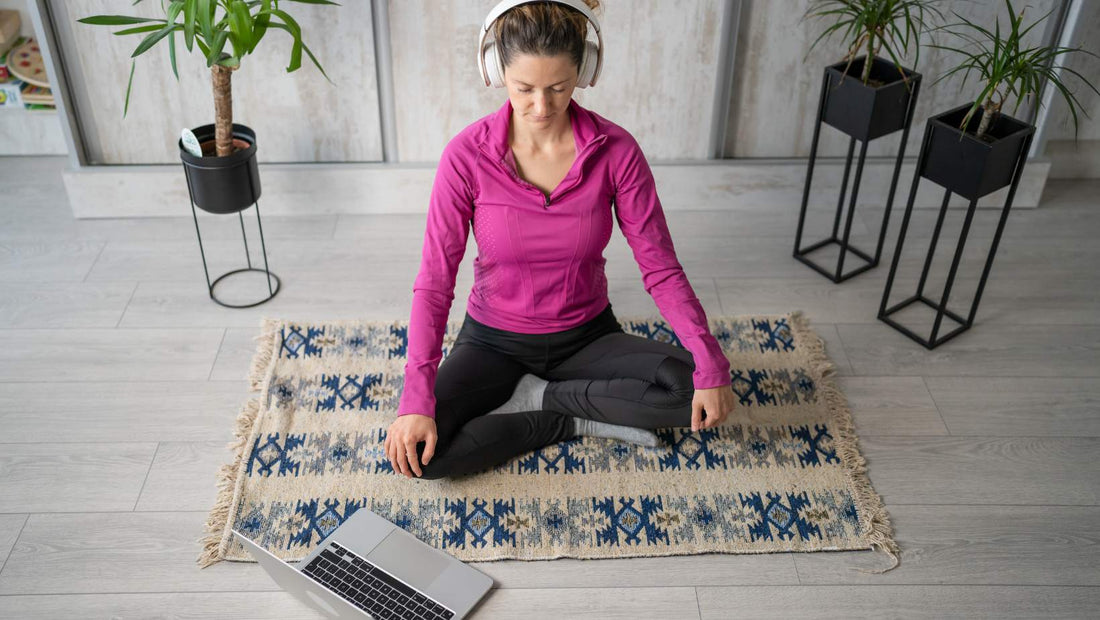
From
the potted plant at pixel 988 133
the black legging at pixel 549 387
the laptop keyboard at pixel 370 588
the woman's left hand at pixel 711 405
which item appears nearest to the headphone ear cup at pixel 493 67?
the black legging at pixel 549 387

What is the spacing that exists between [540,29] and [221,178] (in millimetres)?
1099

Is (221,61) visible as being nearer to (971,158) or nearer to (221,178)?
(221,178)

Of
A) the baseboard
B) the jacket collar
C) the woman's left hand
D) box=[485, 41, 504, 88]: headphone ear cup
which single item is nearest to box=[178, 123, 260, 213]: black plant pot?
the baseboard

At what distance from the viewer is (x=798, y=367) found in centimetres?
227

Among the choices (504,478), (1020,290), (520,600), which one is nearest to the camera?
(520,600)

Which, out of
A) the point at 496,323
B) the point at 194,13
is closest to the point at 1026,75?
the point at 496,323

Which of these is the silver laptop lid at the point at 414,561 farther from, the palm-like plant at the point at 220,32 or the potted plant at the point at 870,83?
the potted plant at the point at 870,83

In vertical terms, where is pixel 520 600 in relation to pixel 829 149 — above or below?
below

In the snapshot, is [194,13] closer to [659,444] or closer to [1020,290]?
[659,444]

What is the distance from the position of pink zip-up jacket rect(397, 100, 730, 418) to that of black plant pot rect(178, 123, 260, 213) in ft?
2.40

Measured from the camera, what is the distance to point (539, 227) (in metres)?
1.81

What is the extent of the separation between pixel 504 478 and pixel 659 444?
1.13 feet

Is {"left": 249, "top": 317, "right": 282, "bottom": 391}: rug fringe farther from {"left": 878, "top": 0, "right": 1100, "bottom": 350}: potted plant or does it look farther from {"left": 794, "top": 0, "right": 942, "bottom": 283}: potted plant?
{"left": 878, "top": 0, "right": 1100, "bottom": 350}: potted plant

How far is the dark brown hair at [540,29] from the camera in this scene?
1.54 m
